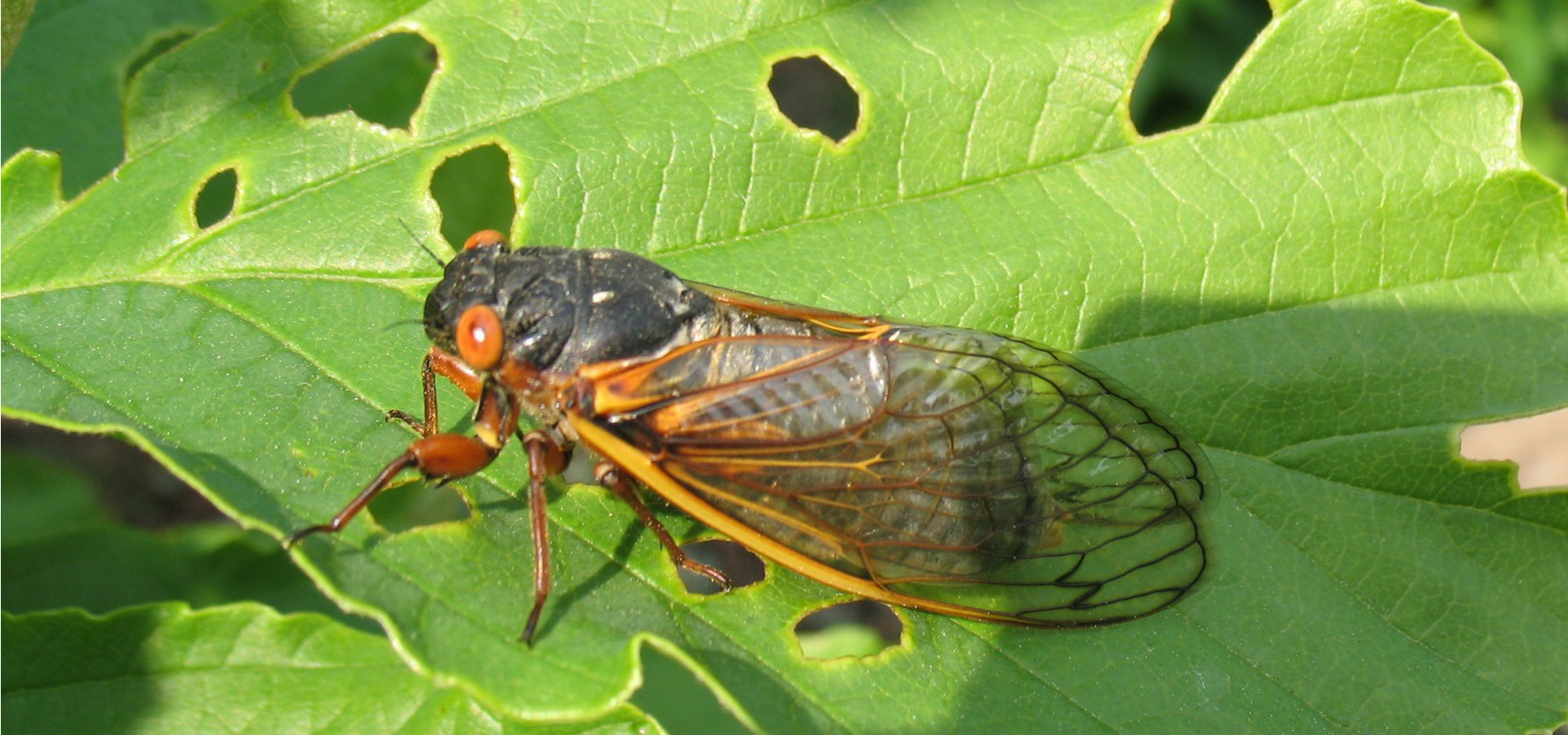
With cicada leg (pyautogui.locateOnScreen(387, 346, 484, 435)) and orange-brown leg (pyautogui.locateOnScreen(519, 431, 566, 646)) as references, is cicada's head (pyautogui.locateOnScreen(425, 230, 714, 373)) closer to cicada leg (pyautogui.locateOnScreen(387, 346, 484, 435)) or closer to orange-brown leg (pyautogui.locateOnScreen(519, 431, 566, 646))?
cicada leg (pyautogui.locateOnScreen(387, 346, 484, 435))

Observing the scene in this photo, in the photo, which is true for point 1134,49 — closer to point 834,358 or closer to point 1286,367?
point 1286,367

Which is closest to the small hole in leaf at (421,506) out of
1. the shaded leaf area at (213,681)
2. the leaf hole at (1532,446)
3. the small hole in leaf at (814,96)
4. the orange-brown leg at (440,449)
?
the shaded leaf area at (213,681)

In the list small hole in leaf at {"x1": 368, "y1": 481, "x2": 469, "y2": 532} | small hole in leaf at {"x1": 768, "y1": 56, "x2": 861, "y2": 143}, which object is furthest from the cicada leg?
small hole in leaf at {"x1": 768, "y1": 56, "x2": 861, "y2": 143}

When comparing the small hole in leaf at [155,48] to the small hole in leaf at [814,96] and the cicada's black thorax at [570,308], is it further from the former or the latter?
the small hole in leaf at [814,96]

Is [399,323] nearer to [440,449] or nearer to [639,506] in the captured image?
[440,449]

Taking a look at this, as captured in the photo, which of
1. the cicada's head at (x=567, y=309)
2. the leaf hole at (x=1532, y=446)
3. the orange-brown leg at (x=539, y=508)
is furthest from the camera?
the leaf hole at (x=1532, y=446)

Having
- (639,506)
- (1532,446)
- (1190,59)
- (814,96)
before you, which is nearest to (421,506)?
(639,506)

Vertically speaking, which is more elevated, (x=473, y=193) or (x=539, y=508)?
(x=473, y=193)
